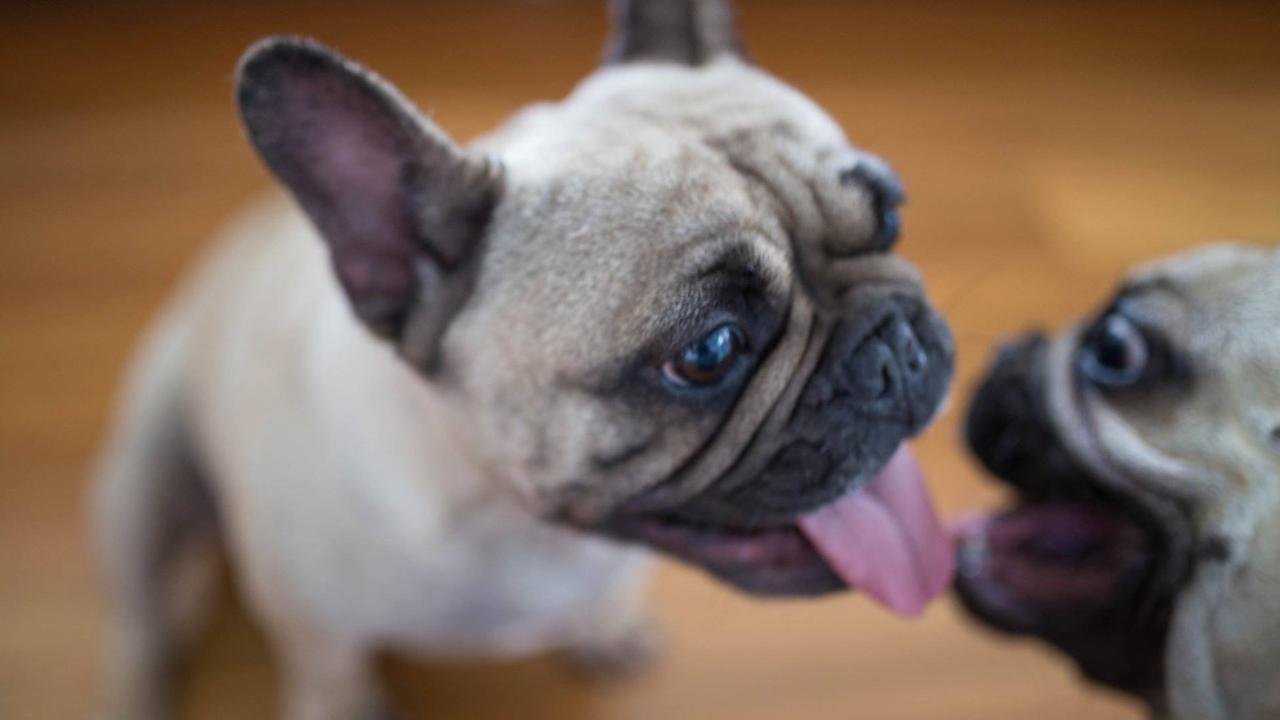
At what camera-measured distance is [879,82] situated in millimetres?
2727

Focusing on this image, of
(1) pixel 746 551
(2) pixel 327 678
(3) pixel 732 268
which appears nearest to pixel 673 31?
(3) pixel 732 268

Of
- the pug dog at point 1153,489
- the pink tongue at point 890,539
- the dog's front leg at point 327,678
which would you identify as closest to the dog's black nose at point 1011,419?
the pug dog at point 1153,489

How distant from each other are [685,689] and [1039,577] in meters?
0.76

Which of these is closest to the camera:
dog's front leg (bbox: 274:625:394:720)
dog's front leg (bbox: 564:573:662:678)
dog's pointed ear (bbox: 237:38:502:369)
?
dog's pointed ear (bbox: 237:38:502:369)

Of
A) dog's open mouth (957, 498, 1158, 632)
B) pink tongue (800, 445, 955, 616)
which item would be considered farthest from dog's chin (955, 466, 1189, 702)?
pink tongue (800, 445, 955, 616)

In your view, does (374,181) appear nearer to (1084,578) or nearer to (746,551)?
(746,551)

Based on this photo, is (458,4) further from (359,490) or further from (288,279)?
(359,490)

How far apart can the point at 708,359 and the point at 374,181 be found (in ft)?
1.16

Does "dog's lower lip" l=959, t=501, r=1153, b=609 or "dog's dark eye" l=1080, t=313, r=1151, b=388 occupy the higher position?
"dog's dark eye" l=1080, t=313, r=1151, b=388

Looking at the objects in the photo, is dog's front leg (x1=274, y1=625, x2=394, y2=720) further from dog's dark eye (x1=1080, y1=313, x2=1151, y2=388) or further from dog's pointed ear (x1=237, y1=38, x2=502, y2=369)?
dog's dark eye (x1=1080, y1=313, x2=1151, y2=388)

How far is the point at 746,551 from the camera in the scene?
1.26 m

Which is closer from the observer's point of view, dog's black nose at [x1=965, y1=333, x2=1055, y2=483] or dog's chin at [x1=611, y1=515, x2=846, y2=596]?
dog's chin at [x1=611, y1=515, x2=846, y2=596]

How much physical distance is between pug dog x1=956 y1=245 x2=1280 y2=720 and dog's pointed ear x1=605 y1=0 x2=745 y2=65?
0.56 m

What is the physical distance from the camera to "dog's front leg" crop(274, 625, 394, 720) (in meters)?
1.62
